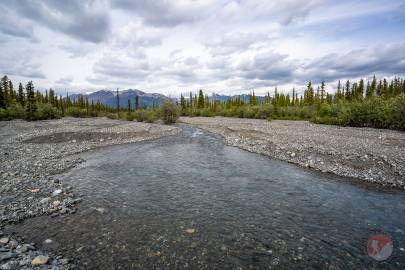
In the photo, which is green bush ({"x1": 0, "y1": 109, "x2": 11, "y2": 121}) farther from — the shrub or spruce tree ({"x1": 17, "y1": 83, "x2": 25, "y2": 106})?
the shrub

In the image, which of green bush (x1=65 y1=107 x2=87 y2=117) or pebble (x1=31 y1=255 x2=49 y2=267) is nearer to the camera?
pebble (x1=31 y1=255 x2=49 y2=267)

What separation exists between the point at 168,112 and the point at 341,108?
33.2m

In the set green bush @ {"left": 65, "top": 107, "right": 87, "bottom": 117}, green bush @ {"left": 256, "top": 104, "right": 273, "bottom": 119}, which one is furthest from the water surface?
green bush @ {"left": 65, "top": 107, "right": 87, "bottom": 117}

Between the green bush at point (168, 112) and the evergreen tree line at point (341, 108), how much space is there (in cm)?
266

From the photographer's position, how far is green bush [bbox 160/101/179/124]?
156ft

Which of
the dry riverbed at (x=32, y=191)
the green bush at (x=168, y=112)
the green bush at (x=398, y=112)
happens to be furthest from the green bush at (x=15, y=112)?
the green bush at (x=398, y=112)

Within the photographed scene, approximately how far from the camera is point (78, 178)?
12.1 meters

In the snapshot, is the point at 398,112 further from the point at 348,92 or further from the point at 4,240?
the point at 348,92

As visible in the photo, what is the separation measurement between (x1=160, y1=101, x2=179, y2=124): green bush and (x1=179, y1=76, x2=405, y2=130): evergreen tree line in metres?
2.66

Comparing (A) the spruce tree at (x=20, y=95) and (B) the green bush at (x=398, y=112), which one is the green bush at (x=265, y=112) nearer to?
(B) the green bush at (x=398, y=112)

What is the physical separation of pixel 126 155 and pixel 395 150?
20523mm

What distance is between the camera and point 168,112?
159ft

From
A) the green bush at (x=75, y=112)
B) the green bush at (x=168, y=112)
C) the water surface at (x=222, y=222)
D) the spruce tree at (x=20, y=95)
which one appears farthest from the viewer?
the green bush at (x=75, y=112)

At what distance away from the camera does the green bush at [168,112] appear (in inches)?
1873
